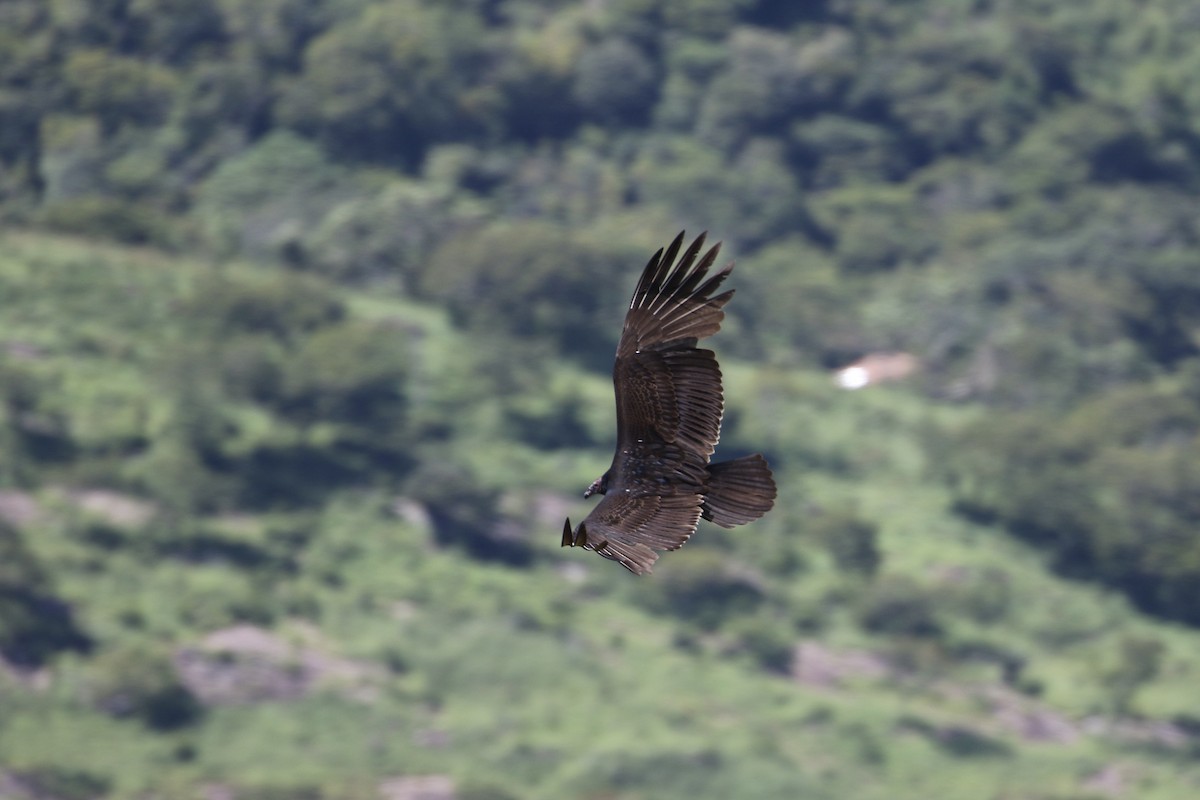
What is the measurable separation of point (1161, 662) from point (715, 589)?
1397 centimetres

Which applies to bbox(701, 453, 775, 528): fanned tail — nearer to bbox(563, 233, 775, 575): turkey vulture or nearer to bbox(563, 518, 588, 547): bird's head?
bbox(563, 233, 775, 575): turkey vulture

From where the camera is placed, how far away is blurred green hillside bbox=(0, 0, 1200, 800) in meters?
58.1

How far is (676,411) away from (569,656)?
48891mm

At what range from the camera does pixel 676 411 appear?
13.5 metres

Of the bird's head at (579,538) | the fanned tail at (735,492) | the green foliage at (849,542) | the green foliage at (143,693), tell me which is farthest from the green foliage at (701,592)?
the bird's head at (579,538)

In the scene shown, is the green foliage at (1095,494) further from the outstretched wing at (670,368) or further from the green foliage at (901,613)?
the outstretched wing at (670,368)

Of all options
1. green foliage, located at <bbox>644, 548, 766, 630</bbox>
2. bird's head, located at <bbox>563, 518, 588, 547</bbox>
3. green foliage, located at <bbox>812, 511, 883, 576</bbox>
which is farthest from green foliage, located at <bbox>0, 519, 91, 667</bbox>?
bird's head, located at <bbox>563, 518, 588, 547</bbox>

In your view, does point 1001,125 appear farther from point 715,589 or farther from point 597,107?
point 715,589

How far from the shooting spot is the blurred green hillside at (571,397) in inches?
2286

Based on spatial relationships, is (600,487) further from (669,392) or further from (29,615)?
(29,615)

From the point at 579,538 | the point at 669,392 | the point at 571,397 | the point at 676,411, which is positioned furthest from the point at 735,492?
the point at 571,397

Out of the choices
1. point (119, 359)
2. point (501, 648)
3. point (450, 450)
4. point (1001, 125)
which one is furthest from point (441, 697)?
point (1001, 125)

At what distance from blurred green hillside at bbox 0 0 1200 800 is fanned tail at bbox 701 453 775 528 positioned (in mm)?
39832

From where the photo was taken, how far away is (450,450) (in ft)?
251
